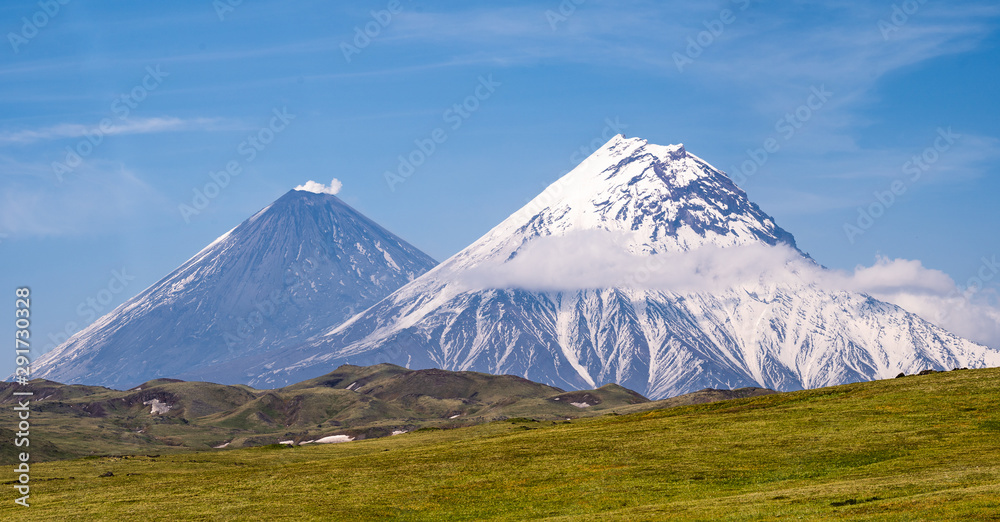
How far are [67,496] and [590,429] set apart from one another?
165ft

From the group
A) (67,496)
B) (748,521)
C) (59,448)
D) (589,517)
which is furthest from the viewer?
(59,448)

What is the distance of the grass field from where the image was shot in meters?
52.9

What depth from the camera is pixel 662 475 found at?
66.2m

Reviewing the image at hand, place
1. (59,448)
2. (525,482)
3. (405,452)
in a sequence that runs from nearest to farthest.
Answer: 1. (525,482)
2. (405,452)
3. (59,448)

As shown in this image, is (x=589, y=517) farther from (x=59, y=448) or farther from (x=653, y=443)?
(x=59, y=448)

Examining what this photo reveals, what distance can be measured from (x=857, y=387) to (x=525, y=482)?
1914 inches

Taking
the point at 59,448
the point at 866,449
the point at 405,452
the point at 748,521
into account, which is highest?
the point at 59,448

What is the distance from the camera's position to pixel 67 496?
72375 mm

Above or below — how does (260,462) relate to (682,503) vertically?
above

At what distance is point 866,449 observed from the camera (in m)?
68.4

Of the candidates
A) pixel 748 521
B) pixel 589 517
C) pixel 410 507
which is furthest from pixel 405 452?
pixel 748 521

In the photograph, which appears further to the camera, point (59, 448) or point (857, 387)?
point (59, 448)

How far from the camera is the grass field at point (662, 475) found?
5291 centimetres

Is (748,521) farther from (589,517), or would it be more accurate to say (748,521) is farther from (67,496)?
(67,496)
